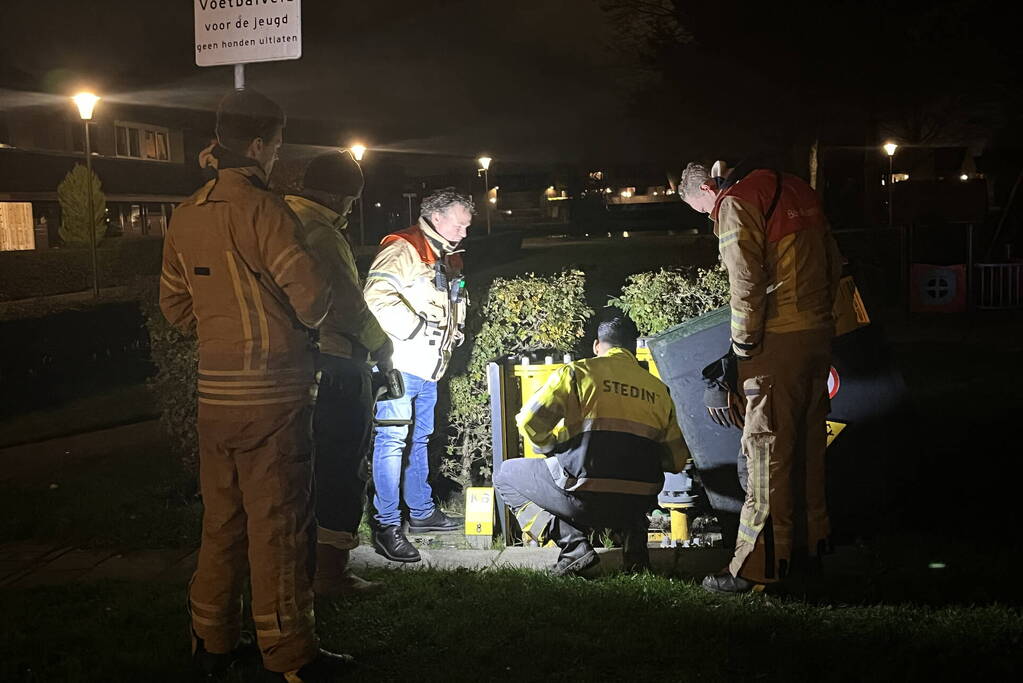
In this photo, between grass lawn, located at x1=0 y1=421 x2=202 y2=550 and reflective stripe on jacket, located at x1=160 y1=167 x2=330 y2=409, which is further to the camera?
grass lawn, located at x1=0 y1=421 x2=202 y2=550

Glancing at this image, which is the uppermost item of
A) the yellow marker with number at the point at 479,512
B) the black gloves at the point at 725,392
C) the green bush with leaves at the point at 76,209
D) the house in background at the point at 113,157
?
the house in background at the point at 113,157

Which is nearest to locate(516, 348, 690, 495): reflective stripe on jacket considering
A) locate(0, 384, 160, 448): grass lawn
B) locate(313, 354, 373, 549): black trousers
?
locate(313, 354, 373, 549): black trousers

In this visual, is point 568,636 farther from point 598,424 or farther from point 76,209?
point 76,209

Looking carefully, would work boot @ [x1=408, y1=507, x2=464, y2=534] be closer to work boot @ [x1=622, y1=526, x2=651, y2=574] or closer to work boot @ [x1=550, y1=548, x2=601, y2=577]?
work boot @ [x1=550, y1=548, x2=601, y2=577]

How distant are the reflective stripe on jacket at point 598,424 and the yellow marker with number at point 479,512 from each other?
3.00ft

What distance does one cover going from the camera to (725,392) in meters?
4.78

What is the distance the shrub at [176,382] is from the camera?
22.6ft

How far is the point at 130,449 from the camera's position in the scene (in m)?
8.87

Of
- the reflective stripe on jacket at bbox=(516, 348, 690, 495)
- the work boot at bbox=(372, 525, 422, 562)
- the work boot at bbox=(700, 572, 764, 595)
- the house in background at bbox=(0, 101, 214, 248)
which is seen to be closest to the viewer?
the work boot at bbox=(700, 572, 764, 595)

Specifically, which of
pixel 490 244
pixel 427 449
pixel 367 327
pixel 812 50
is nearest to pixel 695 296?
pixel 427 449

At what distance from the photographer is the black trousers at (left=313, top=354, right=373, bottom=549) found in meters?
4.75

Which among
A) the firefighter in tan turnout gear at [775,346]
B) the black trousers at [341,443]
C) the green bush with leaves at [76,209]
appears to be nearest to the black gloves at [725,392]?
the firefighter in tan turnout gear at [775,346]

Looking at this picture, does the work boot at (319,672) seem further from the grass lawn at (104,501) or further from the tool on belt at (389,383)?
the grass lawn at (104,501)

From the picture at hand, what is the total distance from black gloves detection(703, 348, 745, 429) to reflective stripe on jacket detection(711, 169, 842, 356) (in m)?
0.27
